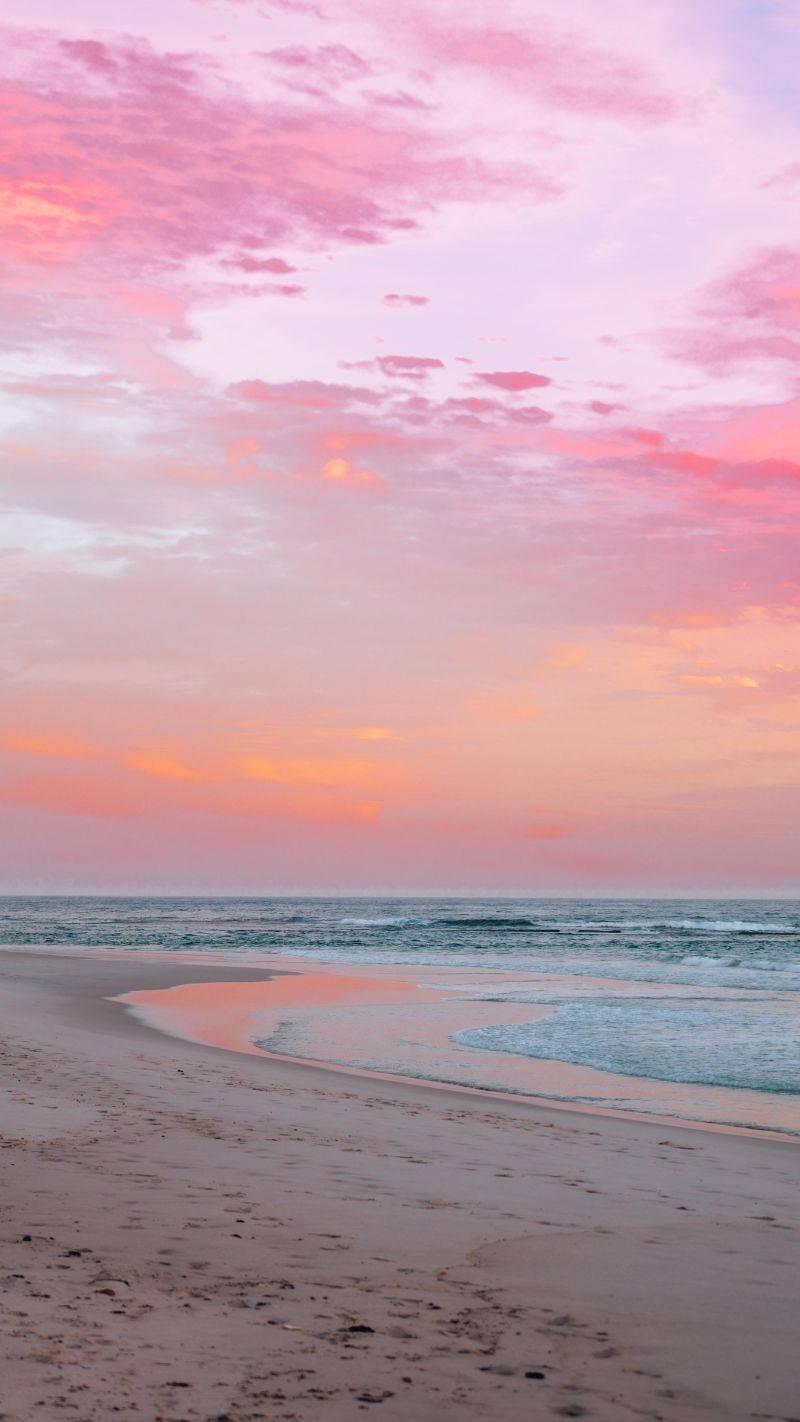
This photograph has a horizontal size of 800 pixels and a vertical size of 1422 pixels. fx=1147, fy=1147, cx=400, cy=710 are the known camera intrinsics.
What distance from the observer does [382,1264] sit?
6.91 metres

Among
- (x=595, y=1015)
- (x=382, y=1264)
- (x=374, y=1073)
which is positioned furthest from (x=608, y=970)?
(x=382, y=1264)

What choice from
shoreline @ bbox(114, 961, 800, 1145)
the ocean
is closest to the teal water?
the ocean

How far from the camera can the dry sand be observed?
5.02m

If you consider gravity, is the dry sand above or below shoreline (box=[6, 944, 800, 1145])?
above

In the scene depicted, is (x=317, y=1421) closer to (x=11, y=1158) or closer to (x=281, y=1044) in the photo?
(x=11, y=1158)

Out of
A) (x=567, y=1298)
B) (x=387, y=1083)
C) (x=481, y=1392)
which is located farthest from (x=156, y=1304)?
(x=387, y=1083)

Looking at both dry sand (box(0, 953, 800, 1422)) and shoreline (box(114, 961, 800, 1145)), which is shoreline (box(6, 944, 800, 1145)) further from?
dry sand (box(0, 953, 800, 1422))

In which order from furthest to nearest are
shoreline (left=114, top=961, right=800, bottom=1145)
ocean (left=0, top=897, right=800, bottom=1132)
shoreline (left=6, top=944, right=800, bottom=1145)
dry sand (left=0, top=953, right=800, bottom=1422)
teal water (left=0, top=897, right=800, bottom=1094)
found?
teal water (left=0, top=897, right=800, bottom=1094) < ocean (left=0, top=897, right=800, bottom=1132) < shoreline (left=6, top=944, right=800, bottom=1145) < shoreline (left=114, top=961, right=800, bottom=1145) < dry sand (left=0, top=953, right=800, bottom=1422)

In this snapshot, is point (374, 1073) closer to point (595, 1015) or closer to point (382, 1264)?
point (595, 1015)

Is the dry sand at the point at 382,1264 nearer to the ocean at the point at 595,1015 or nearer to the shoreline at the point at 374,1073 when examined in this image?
the shoreline at the point at 374,1073

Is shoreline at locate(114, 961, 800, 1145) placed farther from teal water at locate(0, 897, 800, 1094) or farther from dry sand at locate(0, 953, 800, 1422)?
teal water at locate(0, 897, 800, 1094)

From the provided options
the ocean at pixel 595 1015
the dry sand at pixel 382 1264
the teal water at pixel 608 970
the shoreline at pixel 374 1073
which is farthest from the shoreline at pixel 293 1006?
the teal water at pixel 608 970

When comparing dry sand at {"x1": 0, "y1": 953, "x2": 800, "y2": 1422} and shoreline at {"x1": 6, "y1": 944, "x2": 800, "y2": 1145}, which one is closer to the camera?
dry sand at {"x1": 0, "y1": 953, "x2": 800, "y2": 1422}

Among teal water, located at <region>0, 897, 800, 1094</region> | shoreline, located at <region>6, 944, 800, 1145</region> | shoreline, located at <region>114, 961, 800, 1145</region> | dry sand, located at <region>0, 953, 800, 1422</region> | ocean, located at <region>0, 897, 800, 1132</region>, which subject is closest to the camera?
dry sand, located at <region>0, 953, 800, 1422</region>
